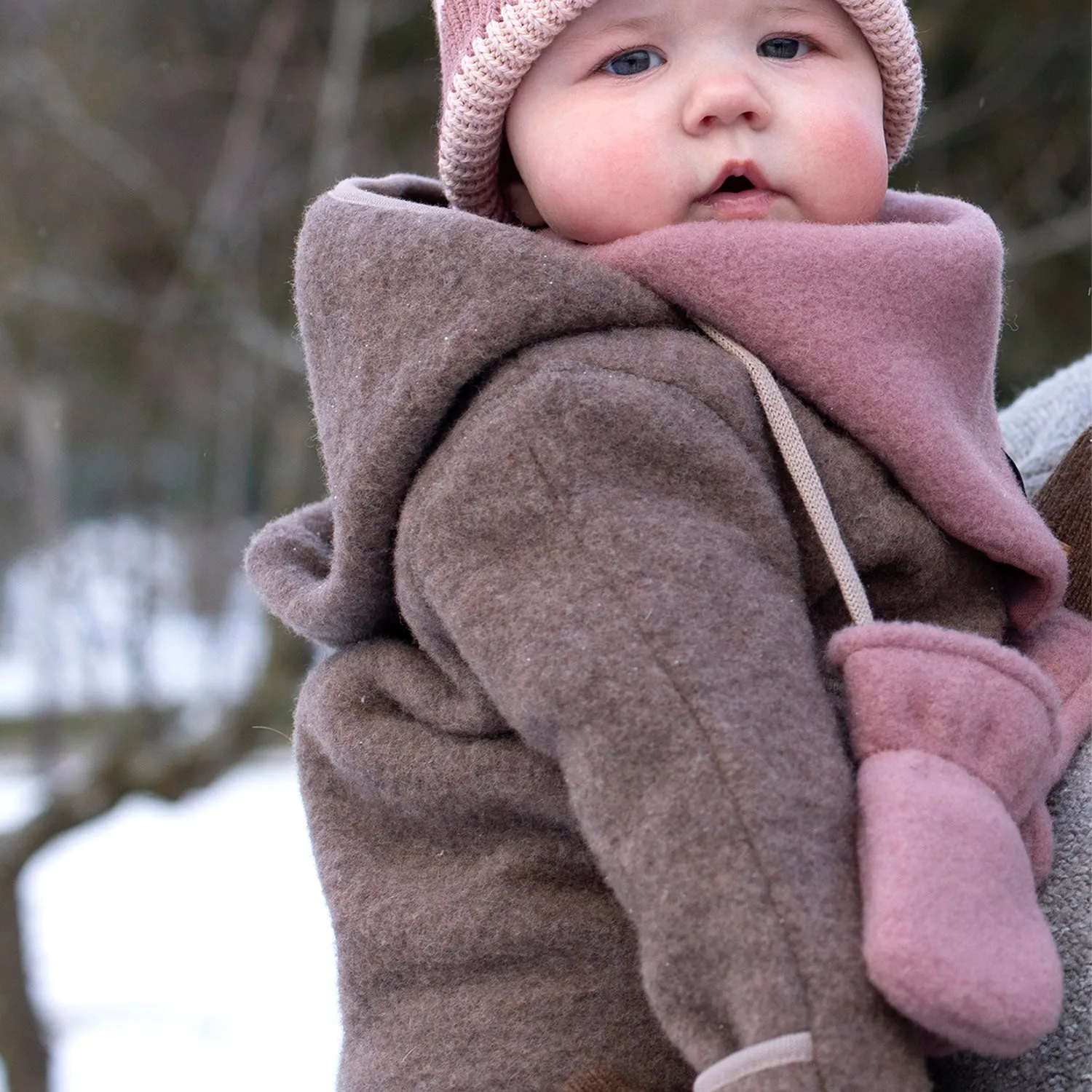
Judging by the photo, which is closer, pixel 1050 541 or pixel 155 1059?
pixel 1050 541

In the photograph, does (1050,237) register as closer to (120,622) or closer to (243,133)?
(243,133)

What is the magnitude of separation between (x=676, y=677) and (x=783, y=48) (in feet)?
1.96

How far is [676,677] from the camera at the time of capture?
90 cm

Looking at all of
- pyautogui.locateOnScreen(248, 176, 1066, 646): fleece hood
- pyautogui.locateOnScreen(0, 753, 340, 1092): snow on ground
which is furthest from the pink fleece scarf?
pyautogui.locateOnScreen(0, 753, 340, 1092): snow on ground

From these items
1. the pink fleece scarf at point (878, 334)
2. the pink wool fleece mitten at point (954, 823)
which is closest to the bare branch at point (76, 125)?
the pink fleece scarf at point (878, 334)

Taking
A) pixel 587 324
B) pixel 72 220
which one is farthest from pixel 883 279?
pixel 72 220

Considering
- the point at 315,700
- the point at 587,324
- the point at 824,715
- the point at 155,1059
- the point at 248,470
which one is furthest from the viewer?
the point at 248,470

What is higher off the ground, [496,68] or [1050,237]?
[496,68]

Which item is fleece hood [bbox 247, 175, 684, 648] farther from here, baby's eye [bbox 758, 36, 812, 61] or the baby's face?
baby's eye [bbox 758, 36, 812, 61]

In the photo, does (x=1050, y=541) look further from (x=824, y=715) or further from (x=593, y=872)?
(x=593, y=872)

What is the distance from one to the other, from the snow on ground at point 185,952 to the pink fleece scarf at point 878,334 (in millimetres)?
3026

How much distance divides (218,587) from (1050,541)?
481 cm

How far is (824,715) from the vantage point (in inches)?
36.6

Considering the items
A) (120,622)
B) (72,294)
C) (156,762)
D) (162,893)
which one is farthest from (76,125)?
(162,893)
